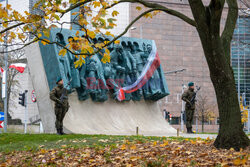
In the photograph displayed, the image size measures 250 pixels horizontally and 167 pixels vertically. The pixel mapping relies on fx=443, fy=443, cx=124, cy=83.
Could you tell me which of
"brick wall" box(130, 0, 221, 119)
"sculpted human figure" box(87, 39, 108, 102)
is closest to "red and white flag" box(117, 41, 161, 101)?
"sculpted human figure" box(87, 39, 108, 102)

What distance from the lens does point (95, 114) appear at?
18.8 m

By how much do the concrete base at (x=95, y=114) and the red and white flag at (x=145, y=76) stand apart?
1.92 feet

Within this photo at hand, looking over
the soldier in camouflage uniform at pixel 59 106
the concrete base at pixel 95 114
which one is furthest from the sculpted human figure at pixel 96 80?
the soldier in camouflage uniform at pixel 59 106

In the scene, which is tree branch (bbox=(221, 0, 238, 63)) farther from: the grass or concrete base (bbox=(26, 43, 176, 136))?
concrete base (bbox=(26, 43, 176, 136))

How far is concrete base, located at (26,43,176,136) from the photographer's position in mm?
17422

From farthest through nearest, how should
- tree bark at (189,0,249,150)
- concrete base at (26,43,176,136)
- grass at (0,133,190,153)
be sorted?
1. concrete base at (26,43,176,136)
2. grass at (0,133,190,153)
3. tree bark at (189,0,249,150)

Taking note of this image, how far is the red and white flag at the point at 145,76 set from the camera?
19.7 metres

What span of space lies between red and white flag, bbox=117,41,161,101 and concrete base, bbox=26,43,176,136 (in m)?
0.59

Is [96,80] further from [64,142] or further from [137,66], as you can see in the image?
[64,142]

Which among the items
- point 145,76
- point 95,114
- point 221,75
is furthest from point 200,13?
point 145,76

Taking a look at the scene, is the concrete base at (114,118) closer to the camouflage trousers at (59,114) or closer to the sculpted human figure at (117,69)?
the sculpted human figure at (117,69)

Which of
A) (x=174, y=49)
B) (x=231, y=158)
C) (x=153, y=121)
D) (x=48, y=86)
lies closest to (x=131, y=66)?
(x=153, y=121)

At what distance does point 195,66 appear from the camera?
252 ft

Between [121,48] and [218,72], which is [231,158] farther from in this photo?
[121,48]
